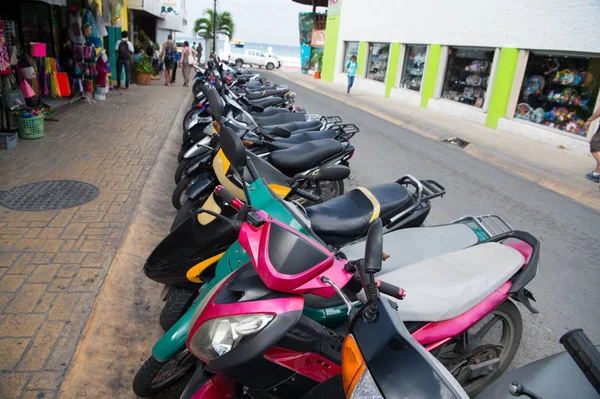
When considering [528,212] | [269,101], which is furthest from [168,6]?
[528,212]

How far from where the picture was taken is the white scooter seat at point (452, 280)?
86.1 inches

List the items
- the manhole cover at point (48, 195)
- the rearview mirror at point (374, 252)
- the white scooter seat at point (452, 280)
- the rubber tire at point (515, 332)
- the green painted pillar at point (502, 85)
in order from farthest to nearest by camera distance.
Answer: the green painted pillar at point (502, 85) < the manhole cover at point (48, 195) < the rubber tire at point (515, 332) < the white scooter seat at point (452, 280) < the rearview mirror at point (374, 252)

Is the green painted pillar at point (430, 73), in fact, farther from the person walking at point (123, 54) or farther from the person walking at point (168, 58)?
the person walking at point (123, 54)

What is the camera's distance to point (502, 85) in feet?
43.5

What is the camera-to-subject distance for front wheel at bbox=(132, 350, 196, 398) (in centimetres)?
239

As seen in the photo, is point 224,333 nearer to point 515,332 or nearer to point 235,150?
point 235,150

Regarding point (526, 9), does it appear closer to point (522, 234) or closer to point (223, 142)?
point (522, 234)

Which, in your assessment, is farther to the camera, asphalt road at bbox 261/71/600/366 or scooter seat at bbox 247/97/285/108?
scooter seat at bbox 247/97/285/108

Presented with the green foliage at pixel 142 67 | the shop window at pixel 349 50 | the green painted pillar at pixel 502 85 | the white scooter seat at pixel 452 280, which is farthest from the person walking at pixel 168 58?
the white scooter seat at pixel 452 280

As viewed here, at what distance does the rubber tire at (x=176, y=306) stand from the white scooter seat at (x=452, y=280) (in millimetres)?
1235

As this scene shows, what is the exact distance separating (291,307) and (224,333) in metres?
0.29

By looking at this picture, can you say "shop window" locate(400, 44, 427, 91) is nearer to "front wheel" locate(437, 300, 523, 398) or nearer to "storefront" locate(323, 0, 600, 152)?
"storefront" locate(323, 0, 600, 152)

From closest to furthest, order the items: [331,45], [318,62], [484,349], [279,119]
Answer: [484,349] < [279,119] < [331,45] < [318,62]

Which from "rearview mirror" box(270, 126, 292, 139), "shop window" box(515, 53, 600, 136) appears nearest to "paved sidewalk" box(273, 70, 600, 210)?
"shop window" box(515, 53, 600, 136)
